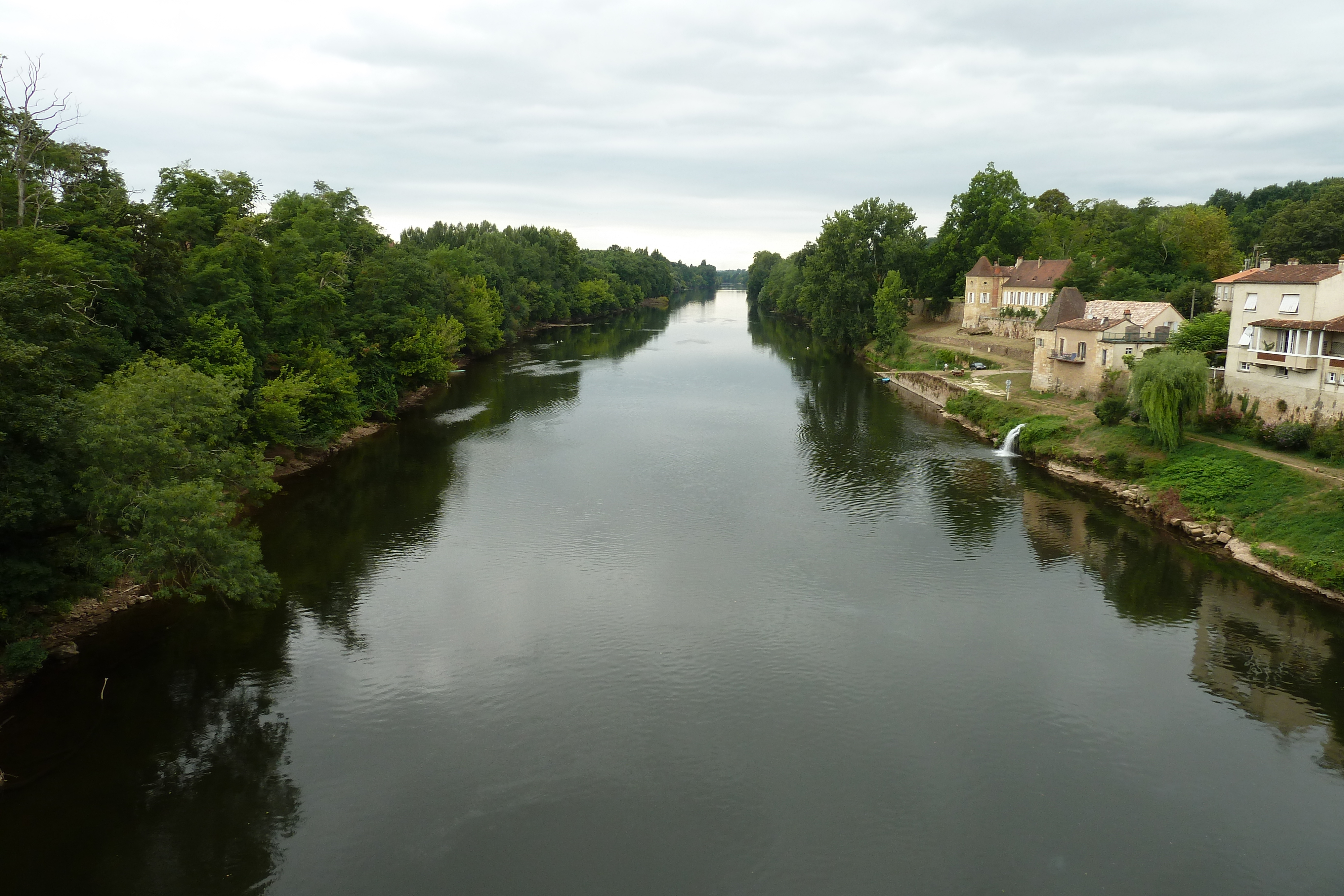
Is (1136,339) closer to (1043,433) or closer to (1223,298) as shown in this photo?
(1043,433)

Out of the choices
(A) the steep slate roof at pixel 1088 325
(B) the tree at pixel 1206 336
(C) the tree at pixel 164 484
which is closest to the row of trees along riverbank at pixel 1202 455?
(B) the tree at pixel 1206 336

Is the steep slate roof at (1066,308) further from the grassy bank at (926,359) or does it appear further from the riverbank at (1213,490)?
the grassy bank at (926,359)

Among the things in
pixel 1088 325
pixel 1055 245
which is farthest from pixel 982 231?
pixel 1088 325

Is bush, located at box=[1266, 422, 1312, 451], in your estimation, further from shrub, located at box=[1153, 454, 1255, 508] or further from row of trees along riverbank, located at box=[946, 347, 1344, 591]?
shrub, located at box=[1153, 454, 1255, 508]

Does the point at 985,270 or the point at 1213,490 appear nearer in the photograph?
the point at 1213,490

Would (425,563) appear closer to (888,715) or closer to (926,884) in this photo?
(888,715)
